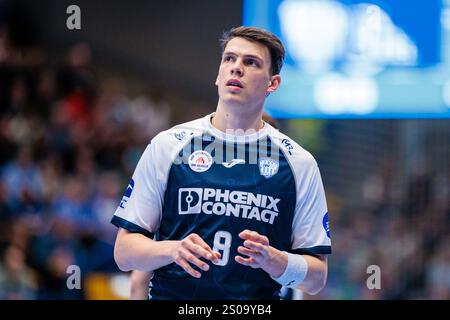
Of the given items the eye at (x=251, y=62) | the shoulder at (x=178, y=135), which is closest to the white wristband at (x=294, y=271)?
the shoulder at (x=178, y=135)

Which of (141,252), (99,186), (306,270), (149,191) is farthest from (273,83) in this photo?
(99,186)

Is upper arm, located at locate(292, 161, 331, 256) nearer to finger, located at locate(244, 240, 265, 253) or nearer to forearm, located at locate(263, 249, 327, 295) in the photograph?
forearm, located at locate(263, 249, 327, 295)

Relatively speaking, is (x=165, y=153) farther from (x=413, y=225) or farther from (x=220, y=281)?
(x=413, y=225)

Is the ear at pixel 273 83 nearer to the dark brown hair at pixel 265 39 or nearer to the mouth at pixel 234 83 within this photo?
the dark brown hair at pixel 265 39

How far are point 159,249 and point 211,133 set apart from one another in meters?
0.64

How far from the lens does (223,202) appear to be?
3.59 m

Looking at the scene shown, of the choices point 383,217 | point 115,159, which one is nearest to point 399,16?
point 383,217

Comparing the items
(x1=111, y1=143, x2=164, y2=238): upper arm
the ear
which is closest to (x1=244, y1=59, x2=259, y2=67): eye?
the ear

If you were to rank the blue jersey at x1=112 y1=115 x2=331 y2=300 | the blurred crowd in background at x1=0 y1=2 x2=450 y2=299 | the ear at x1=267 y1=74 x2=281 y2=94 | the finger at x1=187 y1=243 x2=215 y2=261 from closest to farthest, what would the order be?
the finger at x1=187 y1=243 x2=215 y2=261 → the blue jersey at x1=112 y1=115 x2=331 y2=300 → the ear at x1=267 y1=74 x2=281 y2=94 → the blurred crowd in background at x1=0 y1=2 x2=450 y2=299

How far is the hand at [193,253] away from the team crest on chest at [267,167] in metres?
0.55

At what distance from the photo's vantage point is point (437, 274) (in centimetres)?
777

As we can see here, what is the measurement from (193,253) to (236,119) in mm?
778

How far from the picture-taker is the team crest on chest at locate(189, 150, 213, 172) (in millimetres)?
3666

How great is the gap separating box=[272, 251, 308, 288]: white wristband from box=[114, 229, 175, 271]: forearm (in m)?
0.50
